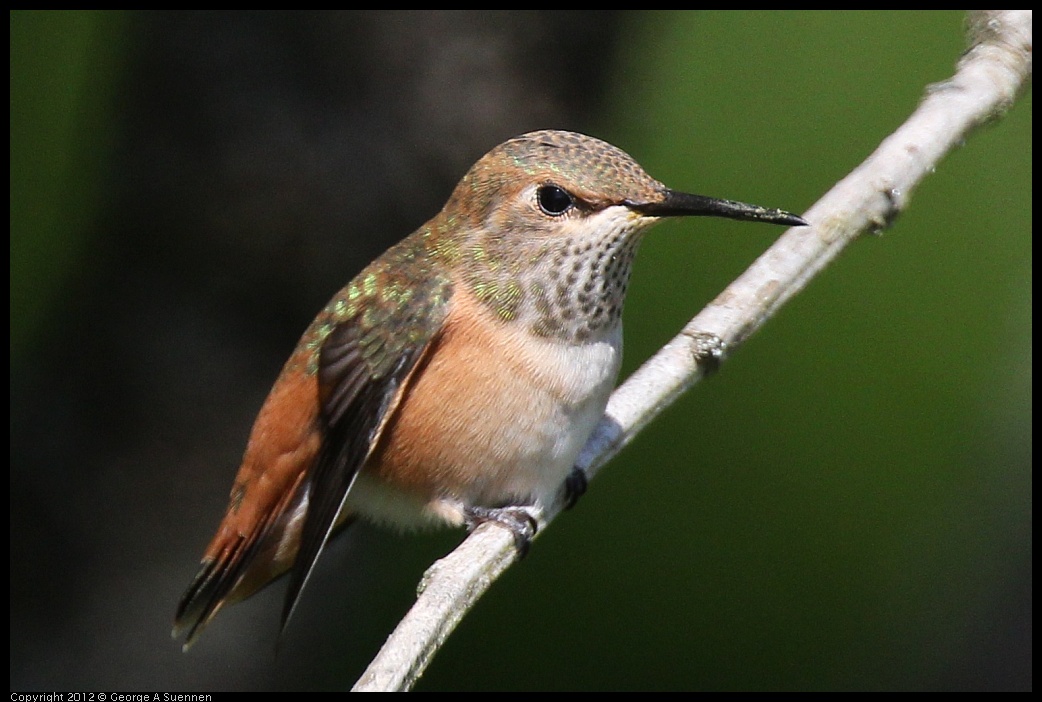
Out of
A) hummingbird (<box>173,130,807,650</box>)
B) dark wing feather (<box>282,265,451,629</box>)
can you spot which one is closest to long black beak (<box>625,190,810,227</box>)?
hummingbird (<box>173,130,807,650</box>)

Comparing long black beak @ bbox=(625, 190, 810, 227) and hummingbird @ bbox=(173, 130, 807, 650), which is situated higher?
long black beak @ bbox=(625, 190, 810, 227)

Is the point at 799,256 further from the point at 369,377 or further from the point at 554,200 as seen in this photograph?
the point at 369,377

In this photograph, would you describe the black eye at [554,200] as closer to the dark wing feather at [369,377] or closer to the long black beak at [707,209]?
the long black beak at [707,209]

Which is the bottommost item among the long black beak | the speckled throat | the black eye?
the speckled throat

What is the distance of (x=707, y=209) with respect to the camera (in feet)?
6.82

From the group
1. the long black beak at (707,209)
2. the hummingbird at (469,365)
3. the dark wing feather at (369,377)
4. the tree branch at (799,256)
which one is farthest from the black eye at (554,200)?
the tree branch at (799,256)

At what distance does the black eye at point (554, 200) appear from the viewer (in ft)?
7.20

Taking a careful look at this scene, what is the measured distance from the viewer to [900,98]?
7.04 metres

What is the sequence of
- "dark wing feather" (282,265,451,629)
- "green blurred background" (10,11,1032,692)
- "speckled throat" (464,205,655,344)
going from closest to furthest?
"speckled throat" (464,205,655,344) < "dark wing feather" (282,265,451,629) < "green blurred background" (10,11,1032,692)

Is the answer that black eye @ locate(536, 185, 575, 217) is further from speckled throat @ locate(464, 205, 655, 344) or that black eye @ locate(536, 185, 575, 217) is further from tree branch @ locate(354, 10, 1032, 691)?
tree branch @ locate(354, 10, 1032, 691)

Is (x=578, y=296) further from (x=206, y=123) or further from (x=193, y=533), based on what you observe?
(x=193, y=533)

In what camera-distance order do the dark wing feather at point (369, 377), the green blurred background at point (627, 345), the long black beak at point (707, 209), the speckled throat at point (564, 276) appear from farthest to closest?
the green blurred background at point (627, 345)
the dark wing feather at point (369, 377)
the speckled throat at point (564, 276)
the long black beak at point (707, 209)

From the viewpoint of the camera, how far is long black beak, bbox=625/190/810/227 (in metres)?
2.05
